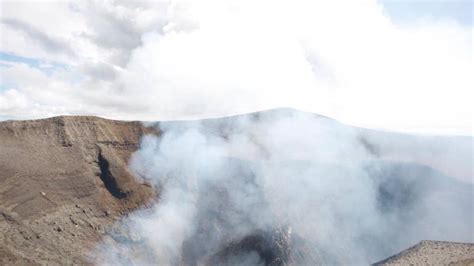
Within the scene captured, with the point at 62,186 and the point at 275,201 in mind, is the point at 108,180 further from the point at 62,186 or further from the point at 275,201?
the point at 275,201

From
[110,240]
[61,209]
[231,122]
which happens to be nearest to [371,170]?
[231,122]

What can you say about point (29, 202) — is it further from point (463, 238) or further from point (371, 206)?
point (463, 238)

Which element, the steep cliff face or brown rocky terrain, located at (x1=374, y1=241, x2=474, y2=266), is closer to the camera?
brown rocky terrain, located at (x1=374, y1=241, x2=474, y2=266)

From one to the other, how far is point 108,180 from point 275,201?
19203 mm

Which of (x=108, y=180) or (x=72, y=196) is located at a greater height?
(x=108, y=180)

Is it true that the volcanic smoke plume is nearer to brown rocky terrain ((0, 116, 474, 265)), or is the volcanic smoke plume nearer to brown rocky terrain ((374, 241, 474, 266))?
brown rocky terrain ((0, 116, 474, 265))

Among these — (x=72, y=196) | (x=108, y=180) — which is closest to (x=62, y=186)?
(x=72, y=196)

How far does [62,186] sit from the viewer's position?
39875 mm

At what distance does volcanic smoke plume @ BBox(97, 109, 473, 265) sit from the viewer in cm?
4003

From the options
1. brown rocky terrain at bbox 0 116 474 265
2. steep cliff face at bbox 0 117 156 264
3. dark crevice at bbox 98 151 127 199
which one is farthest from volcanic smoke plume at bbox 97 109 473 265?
dark crevice at bbox 98 151 127 199

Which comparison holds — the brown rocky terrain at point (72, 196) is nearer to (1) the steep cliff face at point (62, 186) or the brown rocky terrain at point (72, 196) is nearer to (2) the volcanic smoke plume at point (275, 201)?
(1) the steep cliff face at point (62, 186)

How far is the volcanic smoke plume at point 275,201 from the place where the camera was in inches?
1576

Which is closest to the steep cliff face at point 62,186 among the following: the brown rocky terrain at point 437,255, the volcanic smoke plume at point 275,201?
the volcanic smoke plume at point 275,201

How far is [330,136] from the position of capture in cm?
5569
